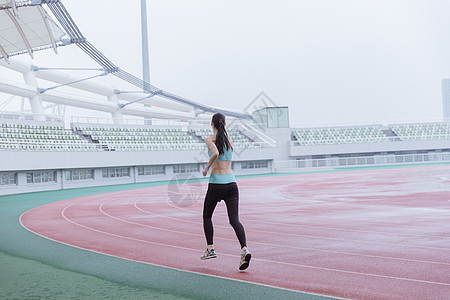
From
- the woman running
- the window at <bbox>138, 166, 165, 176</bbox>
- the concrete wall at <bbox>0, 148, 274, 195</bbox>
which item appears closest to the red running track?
the woman running

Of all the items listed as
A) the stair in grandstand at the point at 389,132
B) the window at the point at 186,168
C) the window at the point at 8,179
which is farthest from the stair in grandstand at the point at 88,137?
the stair in grandstand at the point at 389,132

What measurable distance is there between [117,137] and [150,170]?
471 cm

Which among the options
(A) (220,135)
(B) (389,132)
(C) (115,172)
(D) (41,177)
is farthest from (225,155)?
(B) (389,132)

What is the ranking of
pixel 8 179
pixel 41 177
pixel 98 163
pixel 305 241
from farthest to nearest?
pixel 98 163, pixel 41 177, pixel 8 179, pixel 305 241

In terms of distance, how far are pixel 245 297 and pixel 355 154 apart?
52.9 m

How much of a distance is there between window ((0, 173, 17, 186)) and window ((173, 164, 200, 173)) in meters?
15.6

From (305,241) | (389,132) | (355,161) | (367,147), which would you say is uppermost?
(389,132)

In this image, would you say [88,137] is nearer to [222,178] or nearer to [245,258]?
[222,178]

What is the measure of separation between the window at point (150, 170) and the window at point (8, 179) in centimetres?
1206

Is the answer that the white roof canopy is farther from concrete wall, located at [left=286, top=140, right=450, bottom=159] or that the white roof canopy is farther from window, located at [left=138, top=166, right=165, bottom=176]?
concrete wall, located at [left=286, top=140, right=450, bottom=159]

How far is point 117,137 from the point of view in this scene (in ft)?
137

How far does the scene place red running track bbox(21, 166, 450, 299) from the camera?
17.7 feet

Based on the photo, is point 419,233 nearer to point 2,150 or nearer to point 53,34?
point 53,34

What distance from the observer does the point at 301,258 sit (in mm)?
6699
